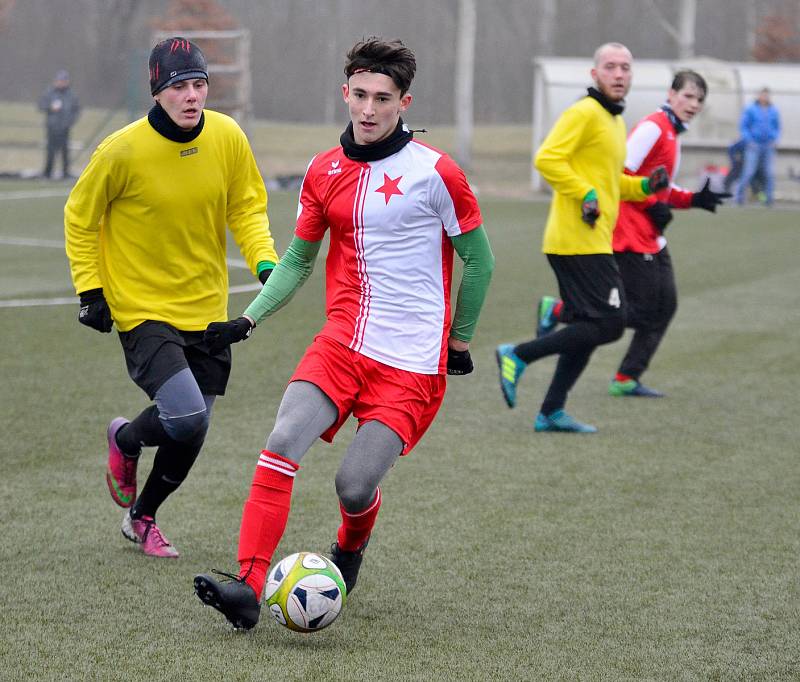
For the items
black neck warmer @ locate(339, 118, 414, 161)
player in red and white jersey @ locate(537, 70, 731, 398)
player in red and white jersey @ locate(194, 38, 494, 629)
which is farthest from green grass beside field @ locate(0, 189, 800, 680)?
black neck warmer @ locate(339, 118, 414, 161)

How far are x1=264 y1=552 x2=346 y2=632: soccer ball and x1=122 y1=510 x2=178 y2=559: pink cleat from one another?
1046 mm

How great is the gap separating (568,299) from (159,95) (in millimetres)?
3527

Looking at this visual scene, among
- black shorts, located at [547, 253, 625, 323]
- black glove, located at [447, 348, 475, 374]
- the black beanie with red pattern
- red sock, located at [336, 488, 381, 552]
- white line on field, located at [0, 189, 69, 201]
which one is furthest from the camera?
white line on field, located at [0, 189, 69, 201]

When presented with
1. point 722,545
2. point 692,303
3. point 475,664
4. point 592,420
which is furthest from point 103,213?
point 692,303

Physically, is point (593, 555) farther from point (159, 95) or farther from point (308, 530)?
point (159, 95)

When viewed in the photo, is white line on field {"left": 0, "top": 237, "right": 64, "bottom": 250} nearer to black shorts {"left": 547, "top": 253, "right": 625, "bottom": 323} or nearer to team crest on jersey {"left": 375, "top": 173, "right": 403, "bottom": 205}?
black shorts {"left": 547, "top": 253, "right": 625, "bottom": 323}

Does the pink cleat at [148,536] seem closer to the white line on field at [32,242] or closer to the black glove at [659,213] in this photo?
the black glove at [659,213]

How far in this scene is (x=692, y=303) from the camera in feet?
46.1

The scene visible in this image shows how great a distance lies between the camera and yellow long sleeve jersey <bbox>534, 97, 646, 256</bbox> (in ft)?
26.0

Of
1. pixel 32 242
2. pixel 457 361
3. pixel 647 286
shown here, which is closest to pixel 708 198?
pixel 647 286

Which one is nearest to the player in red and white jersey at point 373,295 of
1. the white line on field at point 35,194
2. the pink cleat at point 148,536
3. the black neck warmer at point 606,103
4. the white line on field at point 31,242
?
the pink cleat at point 148,536

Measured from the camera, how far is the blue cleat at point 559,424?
27.1 feet

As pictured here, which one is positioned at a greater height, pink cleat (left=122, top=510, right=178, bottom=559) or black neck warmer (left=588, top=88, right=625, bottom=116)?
black neck warmer (left=588, top=88, right=625, bottom=116)

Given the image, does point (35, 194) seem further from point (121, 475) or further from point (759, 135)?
point (121, 475)
